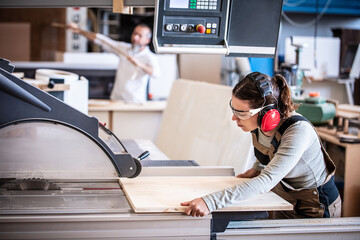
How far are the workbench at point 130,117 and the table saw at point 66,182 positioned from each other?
298 cm

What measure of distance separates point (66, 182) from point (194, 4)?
0.94m

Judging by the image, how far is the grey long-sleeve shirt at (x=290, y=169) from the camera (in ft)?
5.50

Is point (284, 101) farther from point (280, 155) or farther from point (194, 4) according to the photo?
point (194, 4)

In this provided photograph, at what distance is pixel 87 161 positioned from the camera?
1.88 metres

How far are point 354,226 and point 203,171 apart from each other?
0.71m

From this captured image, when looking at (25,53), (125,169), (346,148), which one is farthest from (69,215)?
(25,53)

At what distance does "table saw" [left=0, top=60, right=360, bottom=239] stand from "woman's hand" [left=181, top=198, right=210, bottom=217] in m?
0.03

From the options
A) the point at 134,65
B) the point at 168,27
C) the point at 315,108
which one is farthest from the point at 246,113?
the point at 134,65

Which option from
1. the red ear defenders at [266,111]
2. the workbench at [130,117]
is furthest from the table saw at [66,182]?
the workbench at [130,117]

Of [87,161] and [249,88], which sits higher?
[249,88]

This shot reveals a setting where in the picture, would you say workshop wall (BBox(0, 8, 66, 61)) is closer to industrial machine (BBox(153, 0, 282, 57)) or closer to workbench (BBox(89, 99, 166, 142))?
workbench (BBox(89, 99, 166, 142))

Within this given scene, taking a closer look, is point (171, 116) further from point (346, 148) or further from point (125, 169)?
point (125, 169)

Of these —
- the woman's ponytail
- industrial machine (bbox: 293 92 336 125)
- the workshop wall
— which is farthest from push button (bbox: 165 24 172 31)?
the workshop wall

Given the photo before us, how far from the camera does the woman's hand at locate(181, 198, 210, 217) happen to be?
1604mm
